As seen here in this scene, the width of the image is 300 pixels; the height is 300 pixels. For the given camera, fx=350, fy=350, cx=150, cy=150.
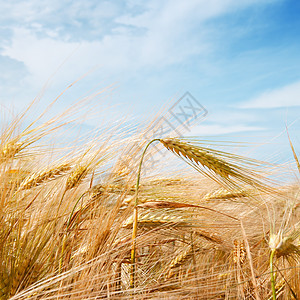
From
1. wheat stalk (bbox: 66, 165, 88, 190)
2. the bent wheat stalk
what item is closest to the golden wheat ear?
the bent wheat stalk

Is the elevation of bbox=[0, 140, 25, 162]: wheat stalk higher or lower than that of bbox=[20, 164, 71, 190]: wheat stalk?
higher

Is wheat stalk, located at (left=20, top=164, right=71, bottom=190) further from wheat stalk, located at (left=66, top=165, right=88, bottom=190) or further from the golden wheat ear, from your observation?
the golden wheat ear

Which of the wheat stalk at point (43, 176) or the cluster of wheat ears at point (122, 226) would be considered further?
the wheat stalk at point (43, 176)

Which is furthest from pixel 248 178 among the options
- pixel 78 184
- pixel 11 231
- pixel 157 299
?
pixel 11 231

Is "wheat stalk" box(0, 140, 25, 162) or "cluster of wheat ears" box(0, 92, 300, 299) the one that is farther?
"wheat stalk" box(0, 140, 25, 162)

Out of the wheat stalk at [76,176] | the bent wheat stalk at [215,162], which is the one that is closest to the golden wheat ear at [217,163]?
the bent wheat stalk at [215,162]

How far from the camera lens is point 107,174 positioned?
1774 mm

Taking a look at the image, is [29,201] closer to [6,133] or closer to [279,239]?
[6,133]

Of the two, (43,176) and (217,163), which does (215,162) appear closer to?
(217,163)

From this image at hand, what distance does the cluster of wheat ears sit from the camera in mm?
1311

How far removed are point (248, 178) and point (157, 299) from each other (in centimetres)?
64

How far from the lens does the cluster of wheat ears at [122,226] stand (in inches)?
51.6

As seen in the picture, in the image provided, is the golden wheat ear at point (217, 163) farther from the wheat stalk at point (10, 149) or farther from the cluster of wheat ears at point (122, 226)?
the wheat stalk at point (10, 149)

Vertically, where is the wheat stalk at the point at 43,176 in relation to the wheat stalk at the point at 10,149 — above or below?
below
